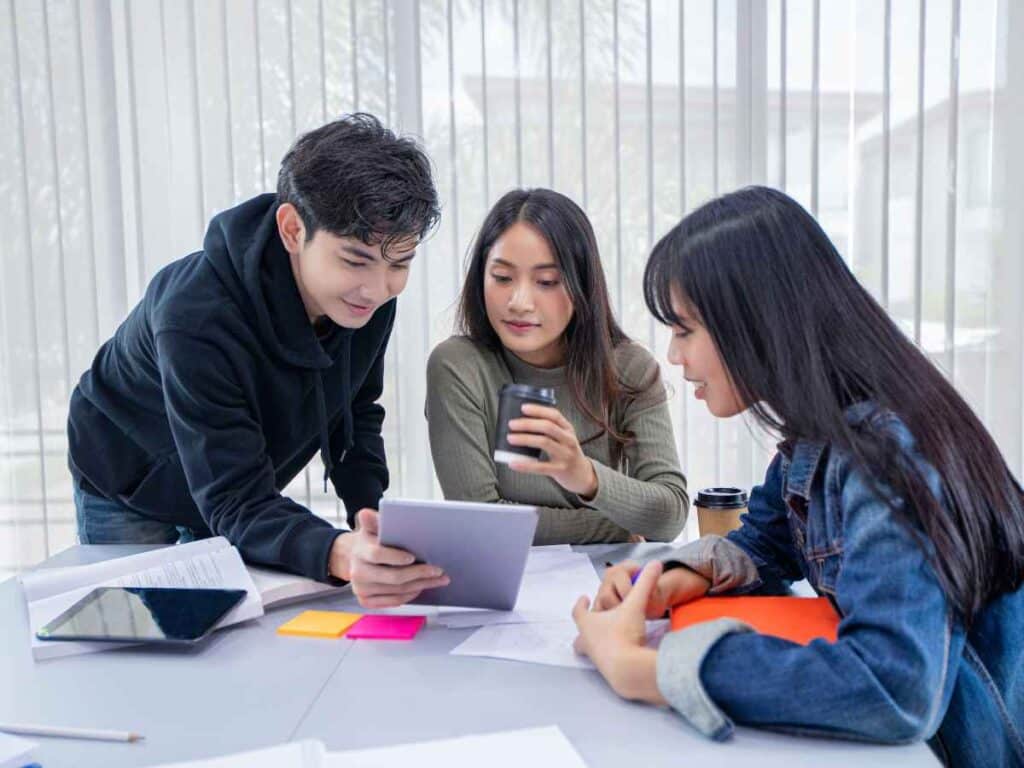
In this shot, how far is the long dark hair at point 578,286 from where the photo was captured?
5.90 ft

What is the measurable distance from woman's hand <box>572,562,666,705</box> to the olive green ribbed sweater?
603 millimetres

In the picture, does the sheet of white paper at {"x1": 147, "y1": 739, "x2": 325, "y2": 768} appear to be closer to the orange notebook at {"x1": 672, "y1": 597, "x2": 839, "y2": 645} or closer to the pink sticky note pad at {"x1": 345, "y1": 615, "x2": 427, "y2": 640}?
the pink sticky note pad at {"x1": 345, "y1": 615, "x2": 427, "y2": 640}

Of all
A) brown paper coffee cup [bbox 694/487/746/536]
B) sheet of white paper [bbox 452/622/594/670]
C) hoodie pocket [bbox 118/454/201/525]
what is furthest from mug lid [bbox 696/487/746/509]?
hoodie pocket [bbox 118/454/201/525]

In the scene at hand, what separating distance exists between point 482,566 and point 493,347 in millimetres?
832

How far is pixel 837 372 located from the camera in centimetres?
94

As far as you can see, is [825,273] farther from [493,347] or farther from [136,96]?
[136,96]

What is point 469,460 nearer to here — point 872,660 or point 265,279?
point 265,279

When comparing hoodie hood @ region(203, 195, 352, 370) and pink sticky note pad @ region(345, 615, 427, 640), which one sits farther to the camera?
hoodie hood @ region(203, 195, 352, 370)

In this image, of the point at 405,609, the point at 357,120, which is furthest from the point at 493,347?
the point at 405,609

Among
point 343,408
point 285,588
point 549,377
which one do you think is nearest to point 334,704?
point 285,588

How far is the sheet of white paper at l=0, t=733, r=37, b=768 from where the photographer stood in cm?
81

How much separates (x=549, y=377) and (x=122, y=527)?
2.90 ft

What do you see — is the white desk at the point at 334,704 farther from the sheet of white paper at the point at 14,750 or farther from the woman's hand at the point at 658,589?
the woman's hand at the point at 658,589

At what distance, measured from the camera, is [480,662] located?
1040mm
